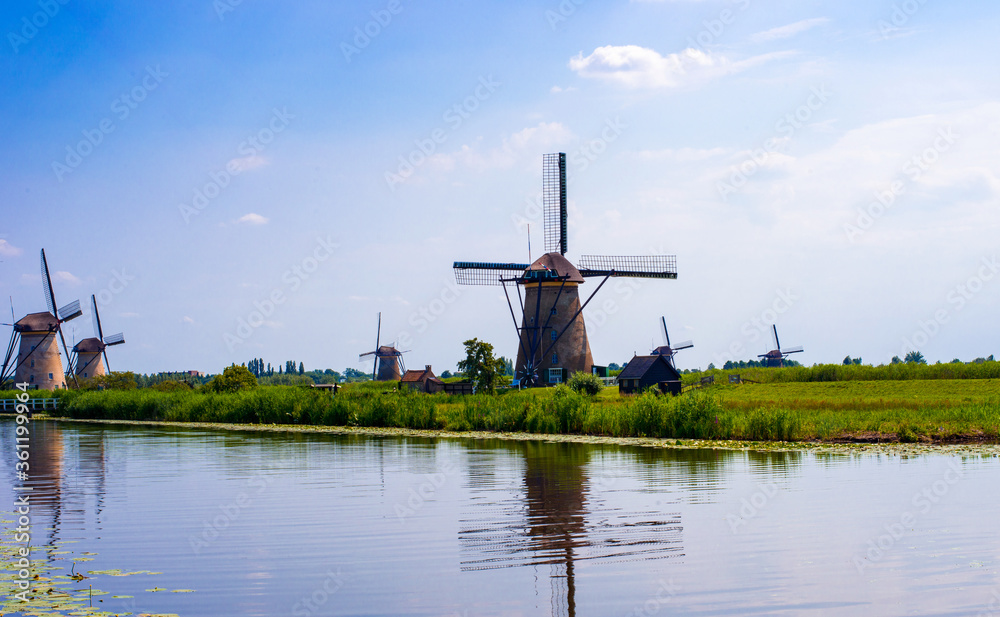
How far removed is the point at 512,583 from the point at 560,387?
81.8 ft

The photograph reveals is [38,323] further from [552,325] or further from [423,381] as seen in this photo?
[552,325]

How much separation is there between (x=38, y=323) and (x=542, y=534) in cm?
7067

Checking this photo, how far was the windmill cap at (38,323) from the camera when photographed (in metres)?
70.6

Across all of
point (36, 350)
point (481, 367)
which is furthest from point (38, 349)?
point (481, 367)

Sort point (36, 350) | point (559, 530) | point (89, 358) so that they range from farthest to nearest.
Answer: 1. point (89, 358)
2. point (36, 350)
3. point (559, 530)

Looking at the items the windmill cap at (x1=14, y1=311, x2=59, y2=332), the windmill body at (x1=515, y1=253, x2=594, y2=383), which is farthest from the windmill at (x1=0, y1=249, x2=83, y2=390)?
the windmill body at (x1=515, y1=253, x2=594, y2=383)

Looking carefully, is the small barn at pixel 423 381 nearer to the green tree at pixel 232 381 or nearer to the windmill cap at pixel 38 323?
the green tree at pixel 232 381

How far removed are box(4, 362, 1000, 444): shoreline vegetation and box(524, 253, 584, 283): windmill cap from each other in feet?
23.9

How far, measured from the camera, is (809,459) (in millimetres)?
20344

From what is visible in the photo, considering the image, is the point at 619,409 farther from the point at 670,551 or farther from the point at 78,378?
the point at 78,378

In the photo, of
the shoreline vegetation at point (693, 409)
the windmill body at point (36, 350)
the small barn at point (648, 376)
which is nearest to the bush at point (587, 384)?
the shoreline vegetation at point (693, 409)

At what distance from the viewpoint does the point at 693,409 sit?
1022 inches

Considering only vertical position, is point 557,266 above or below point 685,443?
above

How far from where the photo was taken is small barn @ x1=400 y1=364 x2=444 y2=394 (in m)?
63.0
